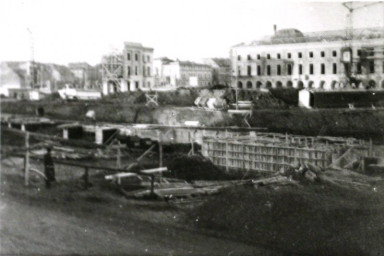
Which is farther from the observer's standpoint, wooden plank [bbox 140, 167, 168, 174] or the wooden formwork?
the wooden formwork

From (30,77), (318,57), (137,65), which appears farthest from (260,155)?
(30,77)

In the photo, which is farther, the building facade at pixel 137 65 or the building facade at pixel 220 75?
the building facade at pixel 220 75

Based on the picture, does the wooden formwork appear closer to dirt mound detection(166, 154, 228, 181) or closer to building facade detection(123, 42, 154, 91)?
dirt mound detection(166, 154, 228, 181)

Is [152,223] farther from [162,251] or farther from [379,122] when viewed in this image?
[379,122]

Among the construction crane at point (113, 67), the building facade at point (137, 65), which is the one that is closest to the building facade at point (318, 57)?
the building facade at point (137, 65)

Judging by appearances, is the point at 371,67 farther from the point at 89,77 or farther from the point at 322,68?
the point at 89,77

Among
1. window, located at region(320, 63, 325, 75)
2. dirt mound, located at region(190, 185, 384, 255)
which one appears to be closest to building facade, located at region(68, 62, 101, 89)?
dirt mound, located at region(190, 185, 384, 255)

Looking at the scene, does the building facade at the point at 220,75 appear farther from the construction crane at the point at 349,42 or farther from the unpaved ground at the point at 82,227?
the unpaved ground at the point at 82,227
